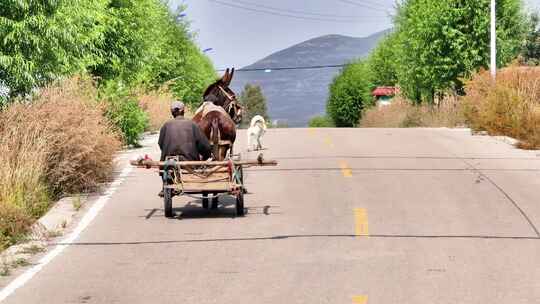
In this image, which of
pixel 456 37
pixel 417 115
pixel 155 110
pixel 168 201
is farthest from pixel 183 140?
pixel 417 115

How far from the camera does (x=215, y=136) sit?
54.3 feet

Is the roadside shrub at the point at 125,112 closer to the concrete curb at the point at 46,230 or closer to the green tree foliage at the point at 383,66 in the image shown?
the concrete curb at the point at 46,230

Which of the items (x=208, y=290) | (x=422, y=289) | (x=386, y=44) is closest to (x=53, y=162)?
(x=208, y=290)

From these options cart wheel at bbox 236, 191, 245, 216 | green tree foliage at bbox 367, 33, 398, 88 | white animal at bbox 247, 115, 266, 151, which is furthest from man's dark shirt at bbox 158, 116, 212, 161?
green tree foliage at bbox 367, 33, 398, 88

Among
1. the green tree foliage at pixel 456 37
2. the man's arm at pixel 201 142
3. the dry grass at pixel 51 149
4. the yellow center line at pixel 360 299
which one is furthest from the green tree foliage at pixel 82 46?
the green tree foliage at pixel 456 37

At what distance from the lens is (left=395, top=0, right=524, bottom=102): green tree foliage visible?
5191 centimetres

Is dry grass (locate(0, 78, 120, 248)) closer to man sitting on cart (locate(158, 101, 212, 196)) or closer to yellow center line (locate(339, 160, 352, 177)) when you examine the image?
man sitting on cart (locate(158, 101, 212, 196))

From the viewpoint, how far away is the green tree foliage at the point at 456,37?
51.9 m

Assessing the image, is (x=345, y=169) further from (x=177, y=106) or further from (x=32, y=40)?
(x=32, y=40)

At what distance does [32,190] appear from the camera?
1603 cm

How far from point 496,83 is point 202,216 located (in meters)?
19.3

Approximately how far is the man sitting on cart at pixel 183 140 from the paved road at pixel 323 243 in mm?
967

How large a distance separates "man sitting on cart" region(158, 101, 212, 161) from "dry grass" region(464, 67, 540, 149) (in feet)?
47.9

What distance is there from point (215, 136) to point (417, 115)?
40.9 metres
